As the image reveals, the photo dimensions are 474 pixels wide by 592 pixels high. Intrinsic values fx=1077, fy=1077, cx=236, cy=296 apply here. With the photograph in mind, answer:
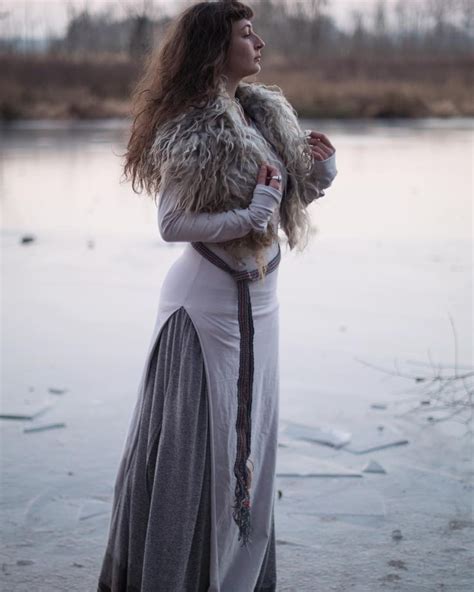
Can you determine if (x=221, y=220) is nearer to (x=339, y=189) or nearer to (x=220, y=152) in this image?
(x=220, y=152)

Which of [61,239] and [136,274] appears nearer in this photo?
[136,274]

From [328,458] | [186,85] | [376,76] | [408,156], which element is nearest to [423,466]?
[328,458]

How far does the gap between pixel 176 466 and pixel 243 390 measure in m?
0.28

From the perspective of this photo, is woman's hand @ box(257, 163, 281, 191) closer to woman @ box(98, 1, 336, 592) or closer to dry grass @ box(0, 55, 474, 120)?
woman @ box(98, 1, 336, 592)

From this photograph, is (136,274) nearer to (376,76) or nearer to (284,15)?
(376,76)

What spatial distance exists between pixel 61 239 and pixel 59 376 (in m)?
5.18

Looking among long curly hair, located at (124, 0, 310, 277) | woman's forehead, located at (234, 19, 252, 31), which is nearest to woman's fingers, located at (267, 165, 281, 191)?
long curly hair, located at (124, 0, 310, 277)

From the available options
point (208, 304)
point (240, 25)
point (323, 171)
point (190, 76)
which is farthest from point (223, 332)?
point (240, 25)

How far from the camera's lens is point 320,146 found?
3127mm

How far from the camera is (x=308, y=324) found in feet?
23.9

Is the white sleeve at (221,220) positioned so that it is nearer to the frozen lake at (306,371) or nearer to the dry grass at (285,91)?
the frozen lake at (306,371)

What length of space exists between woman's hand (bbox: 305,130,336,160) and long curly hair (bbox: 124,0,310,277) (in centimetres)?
30

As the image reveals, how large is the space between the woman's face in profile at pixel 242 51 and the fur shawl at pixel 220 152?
85mm

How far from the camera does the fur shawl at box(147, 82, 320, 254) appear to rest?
282 centimetres
